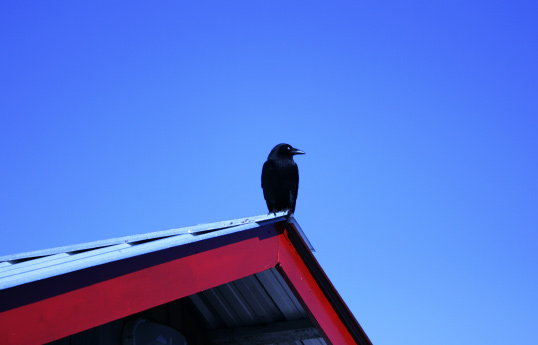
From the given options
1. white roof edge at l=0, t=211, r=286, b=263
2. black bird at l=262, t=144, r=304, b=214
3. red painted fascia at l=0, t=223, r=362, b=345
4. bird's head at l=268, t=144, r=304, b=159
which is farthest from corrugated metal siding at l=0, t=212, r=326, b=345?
bird's head at l=268, t=144, r=304, b=159

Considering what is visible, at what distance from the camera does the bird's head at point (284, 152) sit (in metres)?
6.64

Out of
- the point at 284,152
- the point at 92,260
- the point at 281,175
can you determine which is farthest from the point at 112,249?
the point at 284,152

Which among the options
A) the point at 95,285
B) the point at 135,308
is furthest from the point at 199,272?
the point at 95,285

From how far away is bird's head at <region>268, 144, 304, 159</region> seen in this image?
6641 mm

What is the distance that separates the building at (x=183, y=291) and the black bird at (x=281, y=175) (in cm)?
251

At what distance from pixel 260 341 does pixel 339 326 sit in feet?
2.33

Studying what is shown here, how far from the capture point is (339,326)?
3836mm

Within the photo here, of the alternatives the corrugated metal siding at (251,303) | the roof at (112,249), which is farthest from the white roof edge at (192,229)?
the corrugated metal siding at (251,303)

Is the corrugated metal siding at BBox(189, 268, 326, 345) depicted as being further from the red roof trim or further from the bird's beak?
the bird's beak

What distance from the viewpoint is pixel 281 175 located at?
260 inches

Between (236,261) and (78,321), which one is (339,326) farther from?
(78,321)

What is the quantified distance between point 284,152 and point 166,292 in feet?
13.8

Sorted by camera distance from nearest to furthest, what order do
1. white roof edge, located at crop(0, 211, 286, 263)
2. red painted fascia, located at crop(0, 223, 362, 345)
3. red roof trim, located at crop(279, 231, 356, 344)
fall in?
1. red painted fascia, located at crop(0, 223, 362, 345)
2. white roof edge, located at crop(0, 211, 286, 263)
3. red roof trim, located at crop(279, 231, 356, 344)

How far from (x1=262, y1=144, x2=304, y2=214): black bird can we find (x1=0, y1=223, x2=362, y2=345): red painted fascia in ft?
9.52
